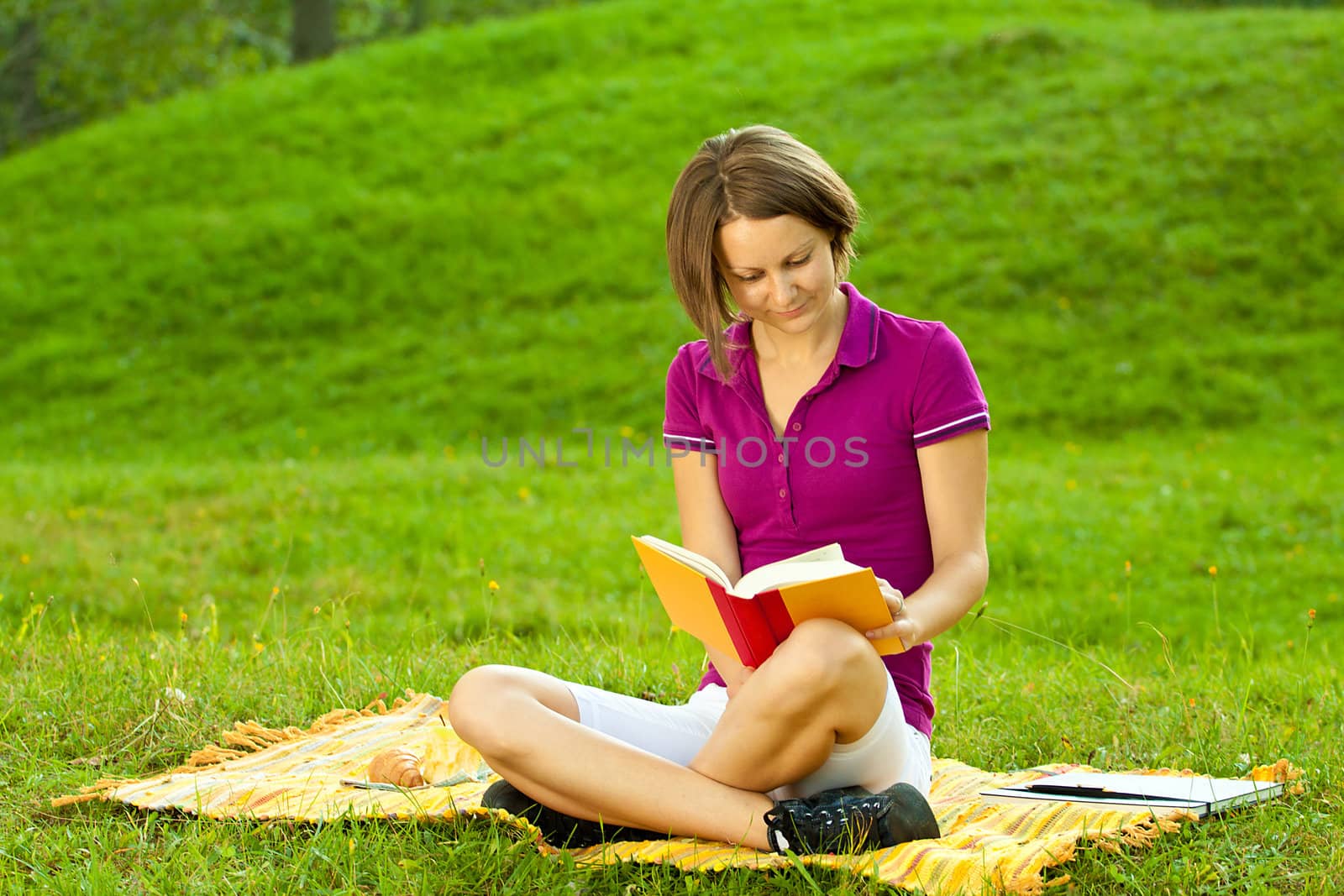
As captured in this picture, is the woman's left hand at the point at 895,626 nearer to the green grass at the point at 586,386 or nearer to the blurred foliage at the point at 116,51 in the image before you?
the green grass at the point at 586,386

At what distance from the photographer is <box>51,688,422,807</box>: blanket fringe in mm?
3236

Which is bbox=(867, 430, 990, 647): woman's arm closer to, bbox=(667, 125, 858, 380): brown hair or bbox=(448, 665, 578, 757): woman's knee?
bbox=(667, 125, 858, 380): brown hair

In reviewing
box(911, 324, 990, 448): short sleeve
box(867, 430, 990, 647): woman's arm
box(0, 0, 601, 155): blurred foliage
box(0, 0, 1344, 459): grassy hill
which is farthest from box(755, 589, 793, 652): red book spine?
box(0, 0, 601, 155): blurred foliage

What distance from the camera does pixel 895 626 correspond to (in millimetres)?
2434

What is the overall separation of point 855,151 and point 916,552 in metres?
10.3

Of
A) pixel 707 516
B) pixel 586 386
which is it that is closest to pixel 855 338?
pixel 707 516

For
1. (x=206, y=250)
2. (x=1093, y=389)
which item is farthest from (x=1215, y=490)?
(x=206, y=250)

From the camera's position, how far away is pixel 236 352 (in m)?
11.1

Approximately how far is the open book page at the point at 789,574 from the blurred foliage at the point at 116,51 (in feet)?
55.8

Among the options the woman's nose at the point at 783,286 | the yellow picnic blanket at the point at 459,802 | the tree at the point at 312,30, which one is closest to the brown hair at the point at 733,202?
the woman's nose at the point at 783,286

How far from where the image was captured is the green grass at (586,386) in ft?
11.2

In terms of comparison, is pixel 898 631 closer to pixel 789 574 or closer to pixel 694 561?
pixel 789 574

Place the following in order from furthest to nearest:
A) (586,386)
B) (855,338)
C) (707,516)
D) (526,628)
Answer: (586,386)
(526,628)
(707,516)
(855,338)

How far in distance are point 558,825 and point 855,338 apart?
1203 mm
